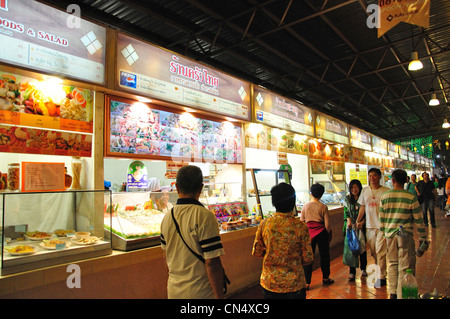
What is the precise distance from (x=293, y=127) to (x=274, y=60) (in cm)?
484

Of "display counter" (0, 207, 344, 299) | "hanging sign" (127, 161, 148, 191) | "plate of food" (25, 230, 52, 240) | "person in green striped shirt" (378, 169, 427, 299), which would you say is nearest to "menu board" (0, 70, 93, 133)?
"hanging sign" (127, 161, 148, 191)

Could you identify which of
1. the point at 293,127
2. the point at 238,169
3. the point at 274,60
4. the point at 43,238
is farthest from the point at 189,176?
the point at 274,60

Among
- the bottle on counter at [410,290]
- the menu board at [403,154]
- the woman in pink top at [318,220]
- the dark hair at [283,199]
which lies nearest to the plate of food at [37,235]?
the dark hair at [283,199]

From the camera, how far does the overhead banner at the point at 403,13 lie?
379cm

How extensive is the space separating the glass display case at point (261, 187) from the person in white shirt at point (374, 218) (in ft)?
5.36

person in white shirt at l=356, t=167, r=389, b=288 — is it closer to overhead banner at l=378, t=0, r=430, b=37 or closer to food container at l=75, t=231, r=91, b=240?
overhead banner at l=378, t=0, r=430, b=37

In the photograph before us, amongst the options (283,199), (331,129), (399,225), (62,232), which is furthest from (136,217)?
(331,129)

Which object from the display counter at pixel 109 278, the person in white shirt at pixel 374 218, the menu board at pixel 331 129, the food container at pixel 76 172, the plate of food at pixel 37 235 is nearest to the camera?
the display counter at pixel 109 278

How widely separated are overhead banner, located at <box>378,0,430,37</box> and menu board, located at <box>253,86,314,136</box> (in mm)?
2461

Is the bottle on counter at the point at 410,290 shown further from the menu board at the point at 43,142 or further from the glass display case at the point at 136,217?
the menu board at the point at 43,142

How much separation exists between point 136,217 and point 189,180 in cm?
199

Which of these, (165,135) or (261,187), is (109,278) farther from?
(261,187)

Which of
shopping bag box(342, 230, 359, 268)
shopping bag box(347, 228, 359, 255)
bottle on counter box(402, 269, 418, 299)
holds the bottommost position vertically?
shopping bag box(342, 230, 359, 268)

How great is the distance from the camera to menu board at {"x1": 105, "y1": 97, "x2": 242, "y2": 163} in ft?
11.8
